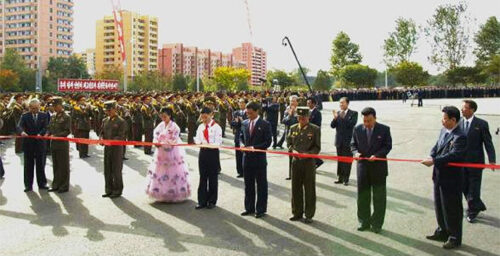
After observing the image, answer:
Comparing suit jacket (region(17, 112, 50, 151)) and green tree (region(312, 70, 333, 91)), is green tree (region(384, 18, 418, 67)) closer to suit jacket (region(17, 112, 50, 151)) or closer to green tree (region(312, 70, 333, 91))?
green tree (region(312, 70, 333, 91))

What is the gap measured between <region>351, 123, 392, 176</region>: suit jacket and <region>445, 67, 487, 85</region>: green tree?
69838 millimetres

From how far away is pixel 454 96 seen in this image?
58.0 meters

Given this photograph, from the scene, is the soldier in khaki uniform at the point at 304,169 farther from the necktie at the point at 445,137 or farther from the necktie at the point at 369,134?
the necktie at the point at 445,137

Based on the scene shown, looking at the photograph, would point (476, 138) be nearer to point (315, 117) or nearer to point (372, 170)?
point (372, 170)

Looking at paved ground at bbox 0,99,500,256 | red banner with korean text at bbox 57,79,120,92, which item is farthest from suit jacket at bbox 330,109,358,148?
→ red banner with korean text at bbox 57,79,120,92

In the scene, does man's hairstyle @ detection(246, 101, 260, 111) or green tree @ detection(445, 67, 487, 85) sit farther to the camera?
green tree @ detection(445, 67, 487, 85)

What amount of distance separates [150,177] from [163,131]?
868 mm

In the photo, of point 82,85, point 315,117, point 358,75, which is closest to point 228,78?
point 358,75

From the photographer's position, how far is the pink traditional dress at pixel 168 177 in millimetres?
8383

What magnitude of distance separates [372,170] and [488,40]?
256ft

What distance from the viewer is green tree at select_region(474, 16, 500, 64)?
7425 cm

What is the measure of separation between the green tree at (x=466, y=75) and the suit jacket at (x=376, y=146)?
69.8 metres

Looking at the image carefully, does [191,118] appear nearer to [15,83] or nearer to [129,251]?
[129,251]

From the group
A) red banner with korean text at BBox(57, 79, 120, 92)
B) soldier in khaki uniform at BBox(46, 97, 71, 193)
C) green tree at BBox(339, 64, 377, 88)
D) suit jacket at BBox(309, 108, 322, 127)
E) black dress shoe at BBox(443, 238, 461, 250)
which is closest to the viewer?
black dress shoe at BBox(443, 238, 461, 250)
